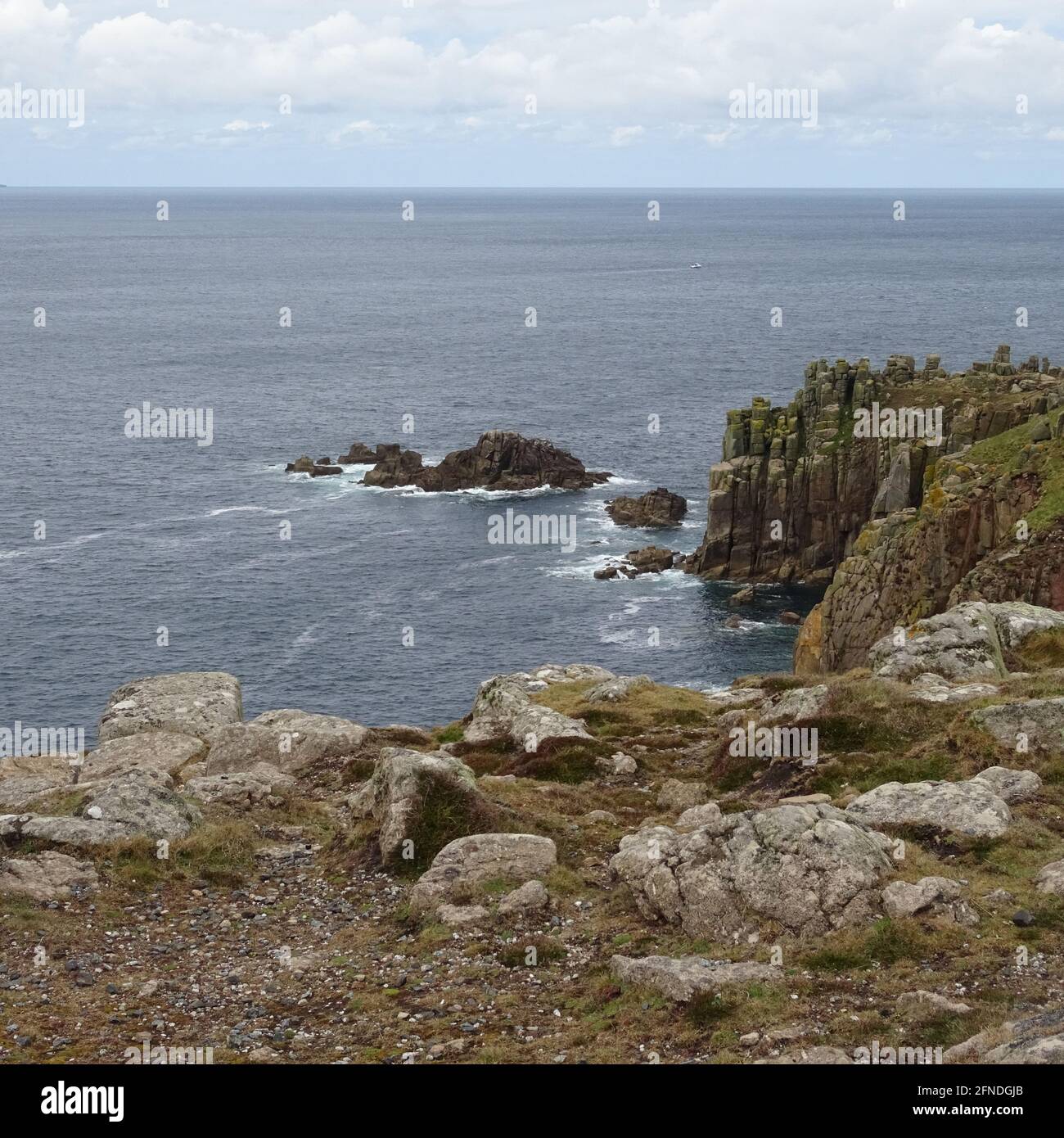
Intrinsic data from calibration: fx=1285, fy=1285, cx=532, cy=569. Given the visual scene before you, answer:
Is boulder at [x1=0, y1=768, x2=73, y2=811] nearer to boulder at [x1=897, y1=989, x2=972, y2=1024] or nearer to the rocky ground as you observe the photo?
the rocky ground

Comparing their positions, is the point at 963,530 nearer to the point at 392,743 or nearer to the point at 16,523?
the point at 392,743

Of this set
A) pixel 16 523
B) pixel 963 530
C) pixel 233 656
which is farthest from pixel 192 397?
pixel 963 530

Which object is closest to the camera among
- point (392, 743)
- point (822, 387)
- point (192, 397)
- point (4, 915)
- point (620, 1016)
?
point (620, 1016)

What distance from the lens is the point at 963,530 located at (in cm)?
7519

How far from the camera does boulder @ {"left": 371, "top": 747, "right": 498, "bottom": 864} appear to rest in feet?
97.9

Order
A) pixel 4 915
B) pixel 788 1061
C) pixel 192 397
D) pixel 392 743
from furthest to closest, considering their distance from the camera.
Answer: pixel 192 397 → pixel 392 743 → pixel 4 915 → pixel 788 1061

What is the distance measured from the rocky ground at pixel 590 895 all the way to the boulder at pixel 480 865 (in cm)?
7

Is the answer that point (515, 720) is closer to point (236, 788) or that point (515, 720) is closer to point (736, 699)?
point (736, 699)

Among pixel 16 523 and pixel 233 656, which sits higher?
pixel 16 523

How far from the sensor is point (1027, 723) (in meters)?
32.3

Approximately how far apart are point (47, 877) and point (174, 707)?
19.1 metres

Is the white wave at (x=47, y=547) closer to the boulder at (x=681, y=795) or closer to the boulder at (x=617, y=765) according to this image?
the boulder at (x=617, y=765)

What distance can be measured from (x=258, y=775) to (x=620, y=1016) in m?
19.3

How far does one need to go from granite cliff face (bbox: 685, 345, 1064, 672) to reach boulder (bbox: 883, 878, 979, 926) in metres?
43.6
